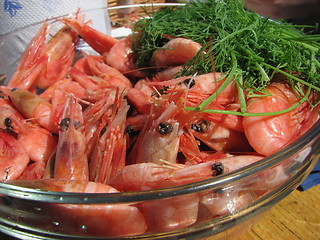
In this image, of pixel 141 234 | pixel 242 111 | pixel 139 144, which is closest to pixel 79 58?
pixel 139 144

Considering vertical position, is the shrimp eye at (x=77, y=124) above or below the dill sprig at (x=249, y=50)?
below

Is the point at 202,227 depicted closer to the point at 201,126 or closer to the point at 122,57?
the point at 201,126

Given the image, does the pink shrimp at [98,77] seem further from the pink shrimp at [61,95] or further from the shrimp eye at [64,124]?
the shrimp eye at [64,124]

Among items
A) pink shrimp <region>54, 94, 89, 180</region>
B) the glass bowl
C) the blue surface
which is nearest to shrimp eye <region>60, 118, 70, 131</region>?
pink shrimp <region>54, 94, 89, 180</region>

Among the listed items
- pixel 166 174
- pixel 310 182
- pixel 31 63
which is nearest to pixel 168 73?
pixel 166 174

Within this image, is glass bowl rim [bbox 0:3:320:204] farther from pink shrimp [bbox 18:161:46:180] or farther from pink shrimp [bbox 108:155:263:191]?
pink shrimp [bbox 18:161:46:180]

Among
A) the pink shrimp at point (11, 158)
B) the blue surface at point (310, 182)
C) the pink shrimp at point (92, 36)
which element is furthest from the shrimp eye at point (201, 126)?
the pink shrimp at point (92, 36)
